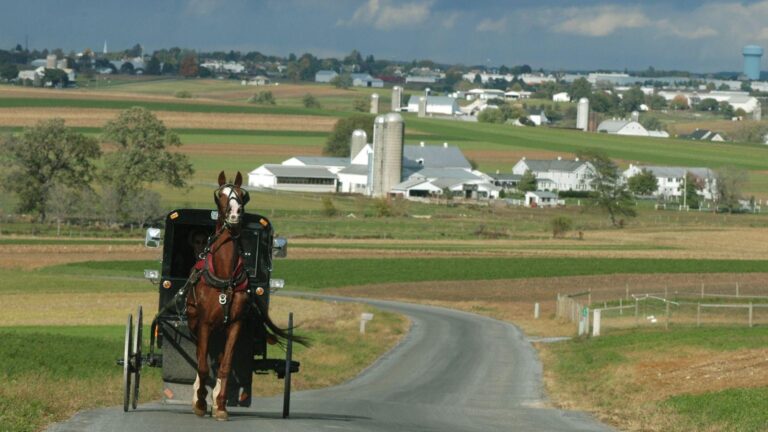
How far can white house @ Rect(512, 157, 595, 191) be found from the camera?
165m

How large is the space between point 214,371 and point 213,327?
954 millimetres

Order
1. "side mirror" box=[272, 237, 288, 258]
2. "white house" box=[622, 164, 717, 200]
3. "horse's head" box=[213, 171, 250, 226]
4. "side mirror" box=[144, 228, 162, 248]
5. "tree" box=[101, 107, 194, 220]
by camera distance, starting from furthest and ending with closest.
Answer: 1. "white house" box=[622, 164, 717, 200]
2. "tree" box=[101, 107, 194, 220]
3. "side mirror" box=[272, 237, 288, 258]
4. "side mirror" box=[144, 228, 162, 248]
5. "horse's head" box=[213, 171, 250, 226]

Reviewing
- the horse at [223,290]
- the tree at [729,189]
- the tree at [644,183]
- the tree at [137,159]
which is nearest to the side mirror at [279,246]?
the horse at [223,290]

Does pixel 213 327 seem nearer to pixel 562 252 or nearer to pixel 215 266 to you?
pixel 215 266

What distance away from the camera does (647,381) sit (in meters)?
30.3

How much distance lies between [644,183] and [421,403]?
136m

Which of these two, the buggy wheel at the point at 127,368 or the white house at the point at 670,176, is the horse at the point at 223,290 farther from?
the white house at the point at 670,176

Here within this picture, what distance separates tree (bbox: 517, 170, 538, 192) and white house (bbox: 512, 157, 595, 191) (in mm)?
3099

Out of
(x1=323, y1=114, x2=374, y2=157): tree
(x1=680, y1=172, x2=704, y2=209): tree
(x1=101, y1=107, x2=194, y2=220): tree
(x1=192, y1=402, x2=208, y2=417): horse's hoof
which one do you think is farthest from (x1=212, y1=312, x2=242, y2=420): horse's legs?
(x1=323, y1=114, x2=374, y2=157): tree

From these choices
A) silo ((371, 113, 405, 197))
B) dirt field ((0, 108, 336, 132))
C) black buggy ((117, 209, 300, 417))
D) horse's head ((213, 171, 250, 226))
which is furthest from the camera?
dirt field ((0, 108, 336, 132))

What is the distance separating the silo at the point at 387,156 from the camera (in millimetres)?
154625

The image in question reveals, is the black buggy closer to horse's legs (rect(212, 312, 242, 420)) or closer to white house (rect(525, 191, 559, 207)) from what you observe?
horse's legs (rect(212, 312, 242, 420))

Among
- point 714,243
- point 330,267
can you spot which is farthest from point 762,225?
point 330,267

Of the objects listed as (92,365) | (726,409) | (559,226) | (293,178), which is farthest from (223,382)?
(293,178)
